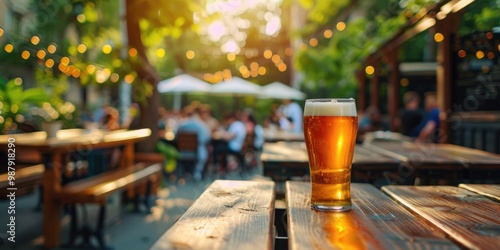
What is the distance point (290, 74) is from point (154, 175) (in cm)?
1791

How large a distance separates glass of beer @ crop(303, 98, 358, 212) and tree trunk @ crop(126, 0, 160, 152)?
17.5 ft

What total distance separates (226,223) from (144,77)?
574cm

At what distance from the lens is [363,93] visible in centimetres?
1048

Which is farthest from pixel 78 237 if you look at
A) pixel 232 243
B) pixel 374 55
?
pixel 374 55

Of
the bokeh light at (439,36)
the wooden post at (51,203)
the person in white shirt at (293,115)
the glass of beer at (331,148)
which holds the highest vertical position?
the bokeh light at (439,36)

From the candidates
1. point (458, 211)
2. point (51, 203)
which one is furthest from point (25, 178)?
point (458, 211)

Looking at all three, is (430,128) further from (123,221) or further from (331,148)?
(331,148)

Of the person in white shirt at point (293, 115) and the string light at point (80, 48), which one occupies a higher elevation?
the string light at point (80, 48)

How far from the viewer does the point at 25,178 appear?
4.64 metres

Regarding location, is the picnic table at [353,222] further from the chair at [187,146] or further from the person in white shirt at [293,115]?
the person in white shirt at [293,115]

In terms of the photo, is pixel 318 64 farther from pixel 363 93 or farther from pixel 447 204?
pixel 447 204

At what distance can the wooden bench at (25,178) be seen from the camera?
13.7 ft

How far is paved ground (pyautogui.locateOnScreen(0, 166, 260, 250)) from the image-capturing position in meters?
4.53

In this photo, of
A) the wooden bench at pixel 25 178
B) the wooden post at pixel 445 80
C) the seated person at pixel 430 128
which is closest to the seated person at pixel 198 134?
the wooden bench at pixel 25 178
